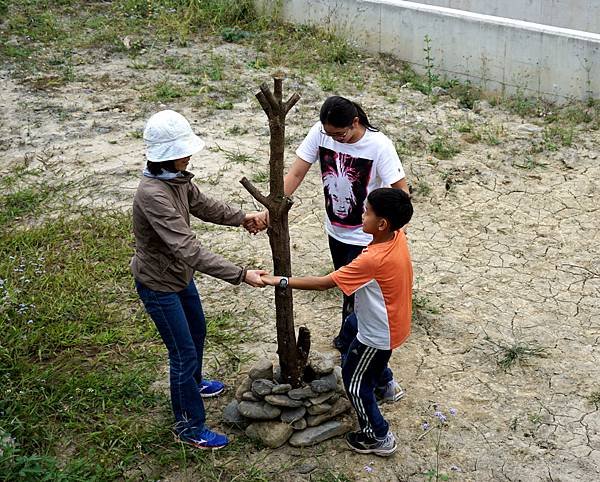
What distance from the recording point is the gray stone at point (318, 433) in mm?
3826

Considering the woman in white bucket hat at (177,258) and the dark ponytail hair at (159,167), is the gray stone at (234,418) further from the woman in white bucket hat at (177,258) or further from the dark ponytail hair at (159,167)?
the dark ponytail hair at (159,167)

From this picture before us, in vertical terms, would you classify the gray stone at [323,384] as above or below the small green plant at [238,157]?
above

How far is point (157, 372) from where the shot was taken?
4.38 metres

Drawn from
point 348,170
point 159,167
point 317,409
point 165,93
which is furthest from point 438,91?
point 159,167

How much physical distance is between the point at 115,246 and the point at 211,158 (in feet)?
5.44

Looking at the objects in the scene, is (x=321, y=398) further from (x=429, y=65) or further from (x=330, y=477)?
(x=429, y=65)

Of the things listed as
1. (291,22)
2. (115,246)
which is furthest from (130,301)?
(291,22)

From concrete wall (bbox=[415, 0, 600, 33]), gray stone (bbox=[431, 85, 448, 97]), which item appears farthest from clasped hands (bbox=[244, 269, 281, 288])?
concrete wall (bbox=[415, 0, 600, 33])

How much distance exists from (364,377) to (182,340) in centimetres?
83

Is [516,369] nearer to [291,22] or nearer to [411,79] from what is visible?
[411,79]

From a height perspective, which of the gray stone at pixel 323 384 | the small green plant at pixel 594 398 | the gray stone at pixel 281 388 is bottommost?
the small green plant at pixel 594 398

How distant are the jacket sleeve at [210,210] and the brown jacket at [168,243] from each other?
0.06 m

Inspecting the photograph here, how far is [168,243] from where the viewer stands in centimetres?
338

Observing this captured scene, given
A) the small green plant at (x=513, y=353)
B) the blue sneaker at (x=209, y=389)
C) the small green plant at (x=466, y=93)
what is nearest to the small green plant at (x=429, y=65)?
the small green plant at (x=466, y=93)
